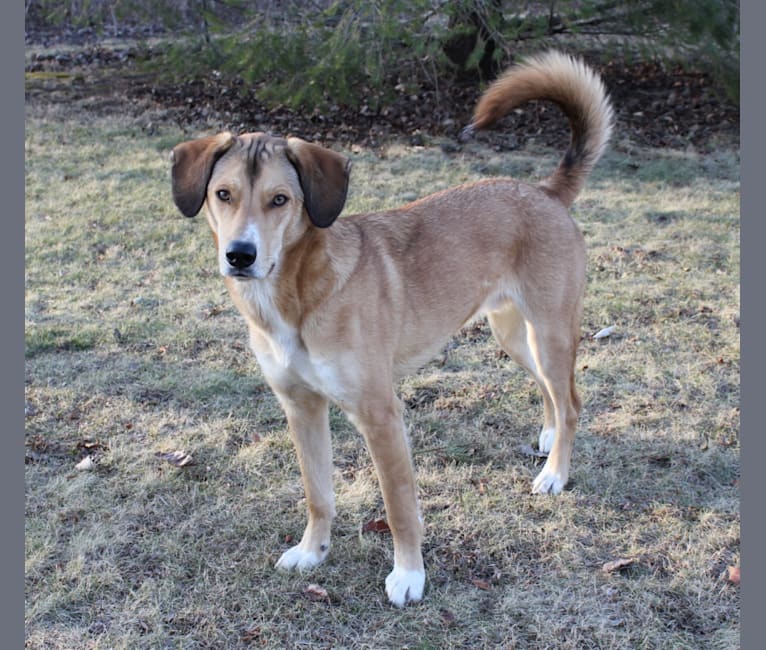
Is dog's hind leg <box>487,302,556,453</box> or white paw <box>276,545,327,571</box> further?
dog's hind leg <box>487,302,556,453</box>

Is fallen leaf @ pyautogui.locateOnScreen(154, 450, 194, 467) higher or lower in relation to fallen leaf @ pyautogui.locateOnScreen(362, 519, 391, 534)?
higher

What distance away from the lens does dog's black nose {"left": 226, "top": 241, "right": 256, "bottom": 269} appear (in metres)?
2.76

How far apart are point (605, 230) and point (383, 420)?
5112mm

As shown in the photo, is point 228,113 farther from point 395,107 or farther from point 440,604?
point 440,604

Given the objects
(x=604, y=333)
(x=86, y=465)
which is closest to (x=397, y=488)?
(x=86, y=465)

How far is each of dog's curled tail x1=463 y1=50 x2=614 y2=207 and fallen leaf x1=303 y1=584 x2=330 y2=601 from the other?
226cm

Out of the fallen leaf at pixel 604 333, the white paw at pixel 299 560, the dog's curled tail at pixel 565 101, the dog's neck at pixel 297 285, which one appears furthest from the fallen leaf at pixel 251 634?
the fallen leaf at pixel 604 333

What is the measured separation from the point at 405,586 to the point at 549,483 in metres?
1.08

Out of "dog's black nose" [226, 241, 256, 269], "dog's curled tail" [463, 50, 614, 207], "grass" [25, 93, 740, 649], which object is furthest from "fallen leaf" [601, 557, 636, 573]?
"dog's black nose" [226, 241, 256, 269]

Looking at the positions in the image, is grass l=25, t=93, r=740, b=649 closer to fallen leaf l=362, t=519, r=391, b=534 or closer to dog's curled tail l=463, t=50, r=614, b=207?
fallen leaf l=362, t=519, r=391, b=534

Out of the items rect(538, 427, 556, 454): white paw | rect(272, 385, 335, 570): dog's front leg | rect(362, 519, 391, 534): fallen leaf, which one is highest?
rect(272, 385, 335, 570): dog's front leg

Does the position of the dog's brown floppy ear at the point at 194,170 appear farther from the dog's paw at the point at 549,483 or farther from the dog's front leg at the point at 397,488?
the dog's paw at the point at 549,483

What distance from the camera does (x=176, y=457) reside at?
4.35 m

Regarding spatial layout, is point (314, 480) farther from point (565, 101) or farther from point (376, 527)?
point (565, 101)
